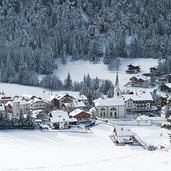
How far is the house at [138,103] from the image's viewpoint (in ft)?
179

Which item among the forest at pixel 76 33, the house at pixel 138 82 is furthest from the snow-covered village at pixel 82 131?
the forest at pixel 76 33

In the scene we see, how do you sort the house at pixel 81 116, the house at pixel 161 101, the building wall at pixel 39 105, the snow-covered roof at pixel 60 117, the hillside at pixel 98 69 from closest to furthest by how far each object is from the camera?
the snow-covered roof at pixel 60 117 → the house at pixel 81 116 → the building wall at pixel 39 105 → the house at pixel 161 101 → the hillside at pixel 98 69

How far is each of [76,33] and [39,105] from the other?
37114 mm

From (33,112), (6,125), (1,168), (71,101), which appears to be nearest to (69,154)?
(1,168)

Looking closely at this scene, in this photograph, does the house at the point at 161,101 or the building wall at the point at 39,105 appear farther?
the house at the point at 161,101

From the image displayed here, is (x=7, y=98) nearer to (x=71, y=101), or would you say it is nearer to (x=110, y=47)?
(x=71, y=101)

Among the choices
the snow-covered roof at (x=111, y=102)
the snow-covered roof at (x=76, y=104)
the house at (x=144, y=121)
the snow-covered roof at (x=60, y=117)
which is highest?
the snow-covered roof at (x=111, y=102)

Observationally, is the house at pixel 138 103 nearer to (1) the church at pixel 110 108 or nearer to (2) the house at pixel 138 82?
(1) the church at pixel 110 108

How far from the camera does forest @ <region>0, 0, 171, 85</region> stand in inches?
3039

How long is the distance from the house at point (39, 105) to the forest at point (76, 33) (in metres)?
16.4

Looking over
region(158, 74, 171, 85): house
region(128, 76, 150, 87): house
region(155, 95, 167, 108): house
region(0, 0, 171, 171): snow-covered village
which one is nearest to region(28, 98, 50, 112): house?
region(0, 0, 171, 171): snow-covered village

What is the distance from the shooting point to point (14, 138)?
126 ft

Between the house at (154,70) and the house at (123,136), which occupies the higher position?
the house at (154,70)

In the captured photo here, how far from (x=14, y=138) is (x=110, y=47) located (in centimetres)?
4918
